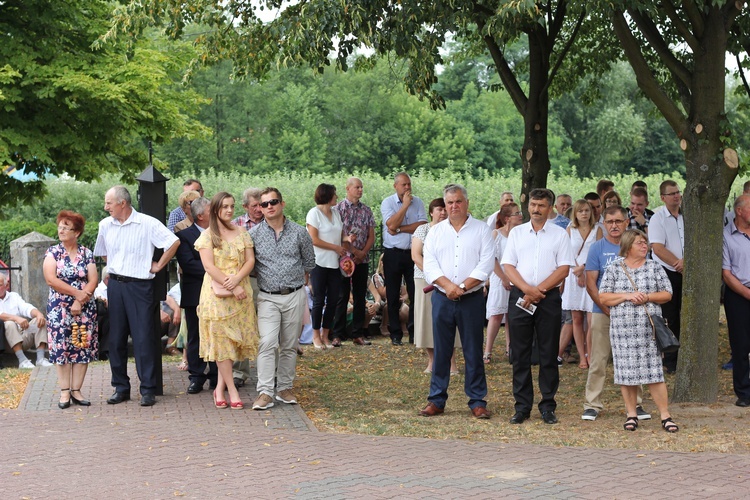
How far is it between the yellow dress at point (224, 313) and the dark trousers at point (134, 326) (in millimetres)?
550

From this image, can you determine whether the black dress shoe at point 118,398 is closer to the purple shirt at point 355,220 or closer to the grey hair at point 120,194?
the grey hair at point 120,194

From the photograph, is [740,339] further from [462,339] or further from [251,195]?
[251,195]

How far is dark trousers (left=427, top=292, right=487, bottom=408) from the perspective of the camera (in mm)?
8945

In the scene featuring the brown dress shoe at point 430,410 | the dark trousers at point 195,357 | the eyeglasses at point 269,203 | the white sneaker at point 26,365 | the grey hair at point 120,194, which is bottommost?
the white sneaker at point 26,365

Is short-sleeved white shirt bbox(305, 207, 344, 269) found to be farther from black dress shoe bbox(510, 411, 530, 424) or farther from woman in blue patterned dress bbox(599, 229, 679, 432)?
woman in blue patterned dress bbox(599, 229, 679, 432)

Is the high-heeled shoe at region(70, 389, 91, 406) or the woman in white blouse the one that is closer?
the high-heeled shoe at region(70, 389, 91, 406)

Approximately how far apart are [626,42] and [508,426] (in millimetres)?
3941

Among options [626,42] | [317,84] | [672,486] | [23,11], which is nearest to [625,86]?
[317,84]

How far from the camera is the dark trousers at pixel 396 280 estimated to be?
13727 mm

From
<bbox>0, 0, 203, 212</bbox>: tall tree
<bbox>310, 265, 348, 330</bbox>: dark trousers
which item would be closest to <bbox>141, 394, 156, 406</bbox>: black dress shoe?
<bbox>310, 265, 348, 330</bbox>: dark trousers

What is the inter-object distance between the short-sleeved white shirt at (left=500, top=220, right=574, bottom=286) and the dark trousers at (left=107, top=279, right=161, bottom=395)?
3.50 meters

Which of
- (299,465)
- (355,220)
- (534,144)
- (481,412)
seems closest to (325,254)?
(355,220)

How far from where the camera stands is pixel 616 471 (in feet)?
22.7

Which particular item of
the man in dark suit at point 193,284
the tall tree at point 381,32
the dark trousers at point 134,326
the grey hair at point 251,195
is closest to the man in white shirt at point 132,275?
the dark trousers at point 134,326
